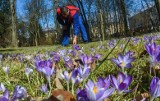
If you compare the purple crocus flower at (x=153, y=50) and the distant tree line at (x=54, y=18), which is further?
the distant tree line at (x=54, y=18)

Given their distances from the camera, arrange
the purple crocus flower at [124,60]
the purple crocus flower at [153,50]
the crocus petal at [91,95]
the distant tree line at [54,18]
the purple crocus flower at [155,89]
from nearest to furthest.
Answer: the crocus petal at [91,95] → the purple crocus flower at [155,89] → the purple crocus flower at [153,50] → the purple crocus flower at [124,60] → the distant tree line at [54,18]

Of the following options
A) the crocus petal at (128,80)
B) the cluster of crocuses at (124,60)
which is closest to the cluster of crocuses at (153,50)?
the cluster of crocuses at (124,60)

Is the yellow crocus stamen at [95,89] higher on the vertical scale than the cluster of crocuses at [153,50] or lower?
lower

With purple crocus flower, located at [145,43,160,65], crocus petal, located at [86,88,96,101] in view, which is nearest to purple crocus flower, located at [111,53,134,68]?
purple crocus flower, located at [145,43,160,65]

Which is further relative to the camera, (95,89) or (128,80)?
(128,80)

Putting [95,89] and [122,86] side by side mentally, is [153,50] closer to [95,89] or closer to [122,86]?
[122,86]

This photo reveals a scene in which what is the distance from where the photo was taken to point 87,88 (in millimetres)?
768

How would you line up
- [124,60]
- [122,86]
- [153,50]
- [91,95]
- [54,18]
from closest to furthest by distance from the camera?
[91,95] → [122,86] → [153,50] → [124,60] → [54,18]

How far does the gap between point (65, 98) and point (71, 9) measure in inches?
402

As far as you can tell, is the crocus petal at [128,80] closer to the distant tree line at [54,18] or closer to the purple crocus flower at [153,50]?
the purple crocus flower at [153,50]

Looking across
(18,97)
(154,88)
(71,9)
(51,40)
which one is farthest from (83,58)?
(51,40)

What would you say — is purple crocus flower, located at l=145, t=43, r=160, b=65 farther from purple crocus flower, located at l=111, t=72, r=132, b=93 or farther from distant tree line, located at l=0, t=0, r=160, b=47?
distant tree line, located at l=0, t=0, r=160, b=47

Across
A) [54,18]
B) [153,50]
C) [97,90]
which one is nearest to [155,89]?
[97,90]

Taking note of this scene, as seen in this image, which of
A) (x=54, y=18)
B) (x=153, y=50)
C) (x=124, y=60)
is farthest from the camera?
(x=54, y=18)
